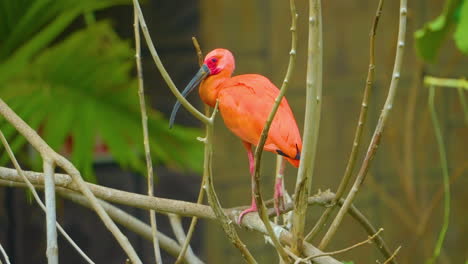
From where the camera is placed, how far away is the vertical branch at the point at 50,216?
0.86m

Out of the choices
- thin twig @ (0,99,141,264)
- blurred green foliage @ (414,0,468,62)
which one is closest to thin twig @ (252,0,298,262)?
thin twig @ (0,99,141,264)

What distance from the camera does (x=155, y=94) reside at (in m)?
2.28

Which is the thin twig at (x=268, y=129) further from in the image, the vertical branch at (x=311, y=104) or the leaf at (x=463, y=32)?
the leaf at (x=463, y=32)

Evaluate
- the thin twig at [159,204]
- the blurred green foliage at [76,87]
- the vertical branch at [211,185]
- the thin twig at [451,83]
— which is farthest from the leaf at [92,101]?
the vertical branch at [211,185]

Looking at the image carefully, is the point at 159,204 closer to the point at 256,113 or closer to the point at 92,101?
the point at 256,113

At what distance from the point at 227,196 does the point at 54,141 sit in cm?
74

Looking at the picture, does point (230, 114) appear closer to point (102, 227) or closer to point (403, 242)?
point (102, 227)

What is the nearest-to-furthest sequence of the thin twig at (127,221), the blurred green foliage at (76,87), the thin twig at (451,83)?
the thin twig at (127,221)
the thin twig at (451,83)
the blurred green foliage at (76,87)

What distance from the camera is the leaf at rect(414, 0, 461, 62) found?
1.80 m

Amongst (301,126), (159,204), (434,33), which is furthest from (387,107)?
(301,126)

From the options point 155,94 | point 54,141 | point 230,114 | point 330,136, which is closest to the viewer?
point 230,114

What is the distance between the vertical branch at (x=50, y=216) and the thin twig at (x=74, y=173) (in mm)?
14

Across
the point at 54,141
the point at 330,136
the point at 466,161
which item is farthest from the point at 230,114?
the point at 466,161

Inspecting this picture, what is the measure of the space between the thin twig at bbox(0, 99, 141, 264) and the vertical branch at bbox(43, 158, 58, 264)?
0.01m
